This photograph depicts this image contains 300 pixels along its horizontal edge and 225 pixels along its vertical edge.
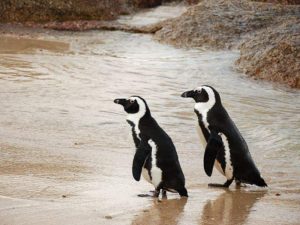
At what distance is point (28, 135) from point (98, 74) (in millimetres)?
3305

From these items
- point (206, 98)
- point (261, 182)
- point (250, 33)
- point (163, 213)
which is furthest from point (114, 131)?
point (250, 33)

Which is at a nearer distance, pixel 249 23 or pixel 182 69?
pixel 182 69

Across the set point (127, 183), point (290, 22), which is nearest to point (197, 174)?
point (127, 183)

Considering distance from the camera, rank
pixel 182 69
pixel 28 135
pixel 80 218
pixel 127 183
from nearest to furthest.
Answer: pixel 80 218 < pixel 127 183 < pixel 28 135 < pixel 182 69

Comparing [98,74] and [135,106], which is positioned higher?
[135,106]

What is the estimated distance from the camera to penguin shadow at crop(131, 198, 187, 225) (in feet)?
14.4

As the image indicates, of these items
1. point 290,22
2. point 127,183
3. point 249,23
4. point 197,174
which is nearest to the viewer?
point 127,183

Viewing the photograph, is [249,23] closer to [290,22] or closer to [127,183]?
[290,22]

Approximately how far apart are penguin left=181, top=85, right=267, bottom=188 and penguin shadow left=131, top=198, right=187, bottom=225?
0.52 meters

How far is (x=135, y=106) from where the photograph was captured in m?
5.37

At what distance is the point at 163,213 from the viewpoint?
4.61 m

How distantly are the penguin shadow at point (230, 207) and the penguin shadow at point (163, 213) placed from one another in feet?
0.48

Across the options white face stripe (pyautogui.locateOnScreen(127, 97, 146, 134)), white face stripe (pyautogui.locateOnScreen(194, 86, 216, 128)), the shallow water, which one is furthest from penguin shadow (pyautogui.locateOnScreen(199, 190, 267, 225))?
white face stripe (pyautogui.locateOnScreen(127, 97, 146, 134))

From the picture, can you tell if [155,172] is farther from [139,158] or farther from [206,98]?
[206,98]
